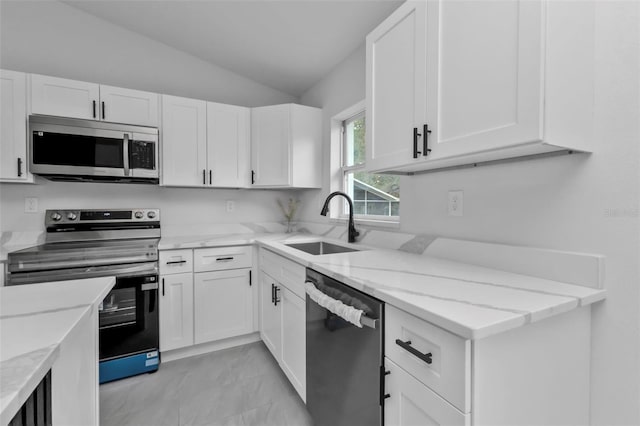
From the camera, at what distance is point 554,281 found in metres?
1.02

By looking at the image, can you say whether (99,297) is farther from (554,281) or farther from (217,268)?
(554,281)

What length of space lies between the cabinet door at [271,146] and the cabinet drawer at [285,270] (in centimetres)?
76

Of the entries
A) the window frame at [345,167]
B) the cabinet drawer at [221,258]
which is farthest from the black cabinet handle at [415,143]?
the cabinet drawer at [221,258]

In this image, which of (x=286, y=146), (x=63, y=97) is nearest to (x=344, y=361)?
(x=286, y=146)

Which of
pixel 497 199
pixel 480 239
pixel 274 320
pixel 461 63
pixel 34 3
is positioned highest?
pixel 34 3

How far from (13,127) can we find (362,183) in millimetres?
2590

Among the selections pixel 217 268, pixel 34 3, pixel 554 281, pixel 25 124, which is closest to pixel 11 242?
pixel 25 124

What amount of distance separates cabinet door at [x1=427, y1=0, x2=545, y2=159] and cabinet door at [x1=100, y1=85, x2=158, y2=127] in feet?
7.34

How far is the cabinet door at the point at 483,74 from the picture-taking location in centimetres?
84

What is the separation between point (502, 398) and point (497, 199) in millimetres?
800

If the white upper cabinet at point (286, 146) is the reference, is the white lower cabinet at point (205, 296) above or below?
below

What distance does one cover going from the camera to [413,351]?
823mm

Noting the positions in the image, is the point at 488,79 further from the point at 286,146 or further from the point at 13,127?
the point at 13,127

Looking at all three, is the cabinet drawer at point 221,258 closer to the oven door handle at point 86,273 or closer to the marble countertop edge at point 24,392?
the oven door handle at point 86,273
